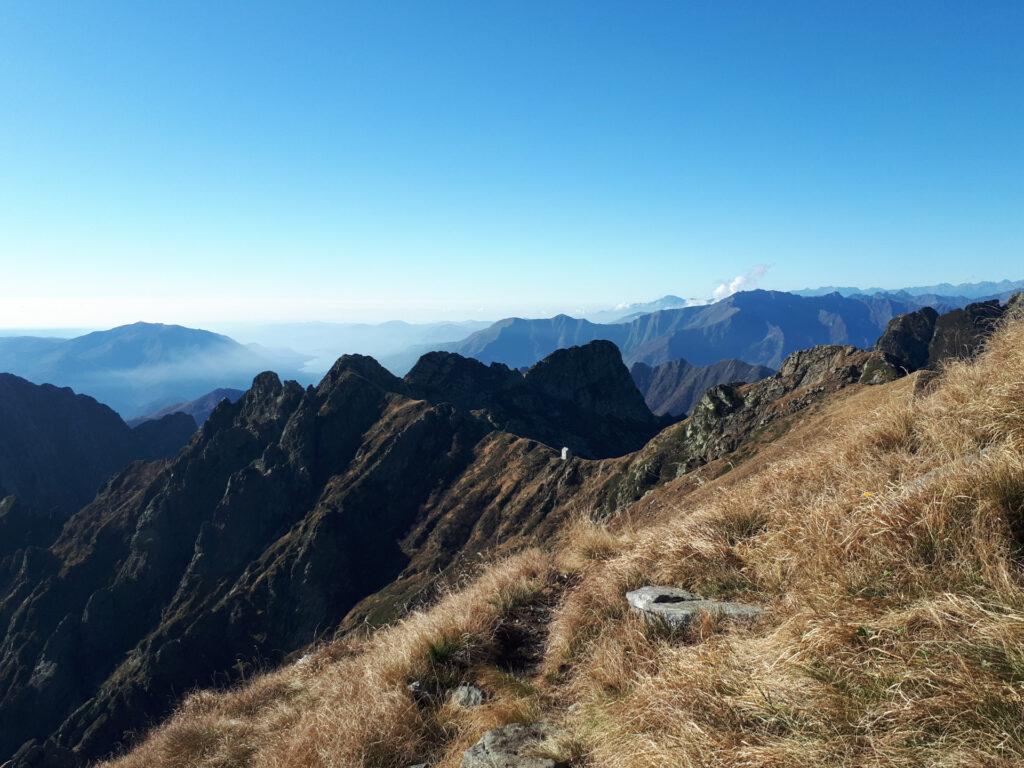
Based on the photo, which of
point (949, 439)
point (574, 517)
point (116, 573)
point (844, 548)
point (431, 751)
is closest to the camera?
point (844, 548)

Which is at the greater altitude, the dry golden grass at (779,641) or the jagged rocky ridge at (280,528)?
the dry golden grass at (779,641)

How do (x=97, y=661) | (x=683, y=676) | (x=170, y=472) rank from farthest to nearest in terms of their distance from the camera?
(x=170, y=472) → (x=97, y=661) → (x=683, y=676)

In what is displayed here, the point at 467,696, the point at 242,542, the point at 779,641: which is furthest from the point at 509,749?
the point at 242,542

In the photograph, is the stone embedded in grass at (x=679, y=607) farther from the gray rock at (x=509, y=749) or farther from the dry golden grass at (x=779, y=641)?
the gray rock at (x=509, y=749)

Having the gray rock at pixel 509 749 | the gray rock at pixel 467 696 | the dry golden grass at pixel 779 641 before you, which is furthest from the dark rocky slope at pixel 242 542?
the gray rock at pixel 509 749

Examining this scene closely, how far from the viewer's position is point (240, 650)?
106 m

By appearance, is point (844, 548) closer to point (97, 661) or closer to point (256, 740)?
point (256, 740)

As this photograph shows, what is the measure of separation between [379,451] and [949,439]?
137526mm

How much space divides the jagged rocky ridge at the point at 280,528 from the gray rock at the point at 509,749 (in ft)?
244

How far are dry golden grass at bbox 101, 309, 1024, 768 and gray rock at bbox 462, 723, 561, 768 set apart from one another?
0.86ft

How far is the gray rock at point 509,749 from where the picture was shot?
5.34m

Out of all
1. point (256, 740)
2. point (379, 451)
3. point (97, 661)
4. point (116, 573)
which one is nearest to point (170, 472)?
point (116, 573)

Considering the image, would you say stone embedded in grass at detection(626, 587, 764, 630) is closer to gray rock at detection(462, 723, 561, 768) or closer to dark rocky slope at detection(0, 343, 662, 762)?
gray rock at detection(462, 723, 561, 768)

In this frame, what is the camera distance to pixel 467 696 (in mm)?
7141
